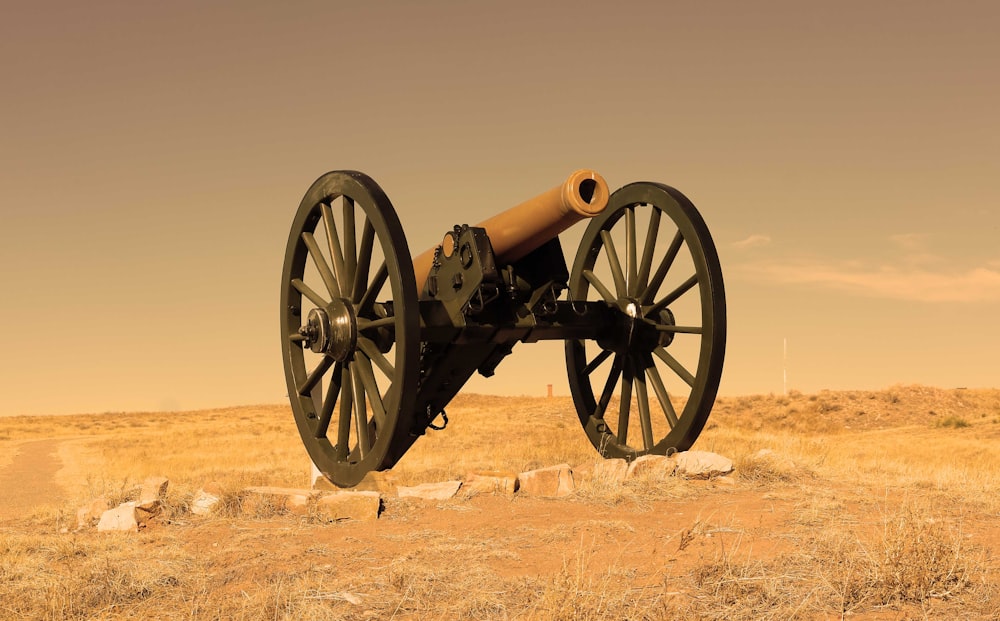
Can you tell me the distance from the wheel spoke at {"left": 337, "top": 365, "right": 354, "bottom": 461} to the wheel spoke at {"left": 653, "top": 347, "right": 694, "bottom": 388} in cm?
289

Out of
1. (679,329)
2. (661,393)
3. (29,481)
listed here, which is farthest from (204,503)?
(29,481)

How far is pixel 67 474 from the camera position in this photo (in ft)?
57.7

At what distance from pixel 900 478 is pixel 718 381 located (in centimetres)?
282

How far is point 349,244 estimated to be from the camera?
23.5 ft

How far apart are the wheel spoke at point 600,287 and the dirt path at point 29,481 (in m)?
6.30

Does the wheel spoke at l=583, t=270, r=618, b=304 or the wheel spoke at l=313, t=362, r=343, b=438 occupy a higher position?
the wheel spoke at l=583, t=270, r=618, b=304

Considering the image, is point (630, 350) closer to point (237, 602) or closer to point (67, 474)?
point (237, 602)

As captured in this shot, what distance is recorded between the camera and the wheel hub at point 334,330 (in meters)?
6.93

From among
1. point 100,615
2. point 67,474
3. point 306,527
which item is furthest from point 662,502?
point 67,474

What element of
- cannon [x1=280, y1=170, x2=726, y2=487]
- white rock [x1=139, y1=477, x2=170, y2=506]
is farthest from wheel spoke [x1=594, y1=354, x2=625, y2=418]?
white rock [x1=139, y1=477, x2=170, y2=506]

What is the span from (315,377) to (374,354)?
149 centimetres

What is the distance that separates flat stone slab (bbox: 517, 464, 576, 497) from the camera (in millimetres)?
7938

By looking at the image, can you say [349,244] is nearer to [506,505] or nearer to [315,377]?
[315,377]

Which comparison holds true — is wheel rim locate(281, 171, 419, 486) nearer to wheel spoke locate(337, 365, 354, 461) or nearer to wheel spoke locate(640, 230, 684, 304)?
wheel spoke locate(337, 365, 354, 461)
